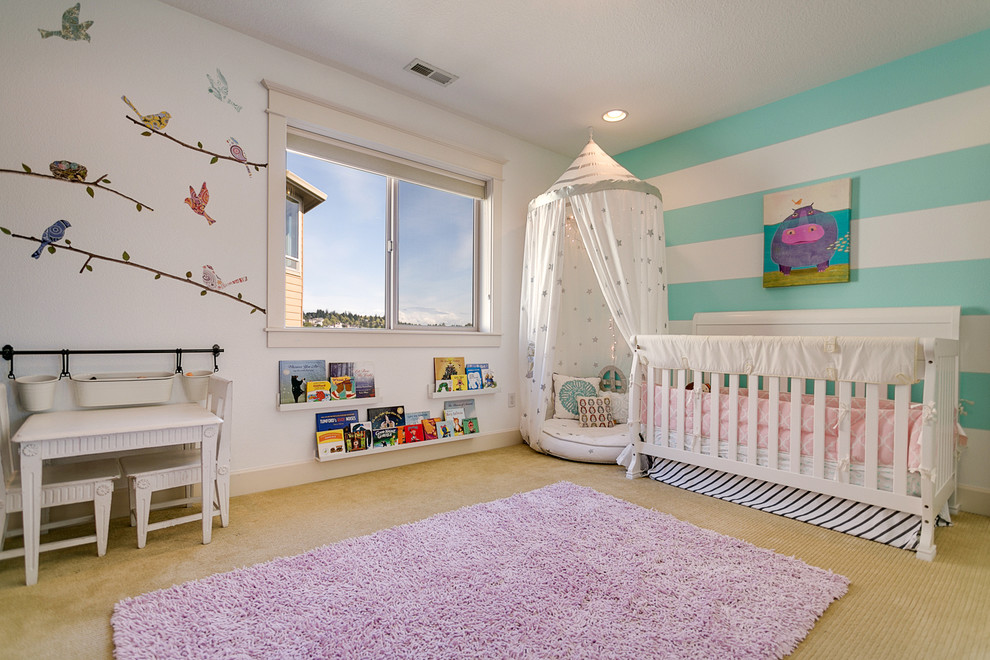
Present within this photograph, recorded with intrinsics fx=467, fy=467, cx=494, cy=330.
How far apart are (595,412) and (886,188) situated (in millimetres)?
2274

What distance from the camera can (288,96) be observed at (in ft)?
8.87

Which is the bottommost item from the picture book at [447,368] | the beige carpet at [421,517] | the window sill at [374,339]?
the beige carpet at [421,517]

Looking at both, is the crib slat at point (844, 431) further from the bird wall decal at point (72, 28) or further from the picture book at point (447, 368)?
the bird wall decal at point (72, 28)

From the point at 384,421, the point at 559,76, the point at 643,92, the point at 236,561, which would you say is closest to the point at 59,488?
the point at 236,561

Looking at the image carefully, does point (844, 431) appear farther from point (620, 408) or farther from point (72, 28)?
point (72, 28)

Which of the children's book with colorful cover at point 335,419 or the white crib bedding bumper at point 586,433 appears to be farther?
the white crib bedding bumper at point 586,433

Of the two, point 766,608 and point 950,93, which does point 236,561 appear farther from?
Answer: point 950,93

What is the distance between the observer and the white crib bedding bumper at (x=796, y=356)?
6.46 ft

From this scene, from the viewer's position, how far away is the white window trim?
8.75 feet

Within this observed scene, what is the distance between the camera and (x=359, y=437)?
294cm

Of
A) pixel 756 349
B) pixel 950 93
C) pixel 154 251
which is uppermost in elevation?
pixel 950 93

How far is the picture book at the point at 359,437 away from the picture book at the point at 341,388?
189mm

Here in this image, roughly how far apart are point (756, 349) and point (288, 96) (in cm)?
294

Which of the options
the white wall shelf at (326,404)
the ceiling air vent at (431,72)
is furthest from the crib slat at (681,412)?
the ceiling air vent at (431,72)
